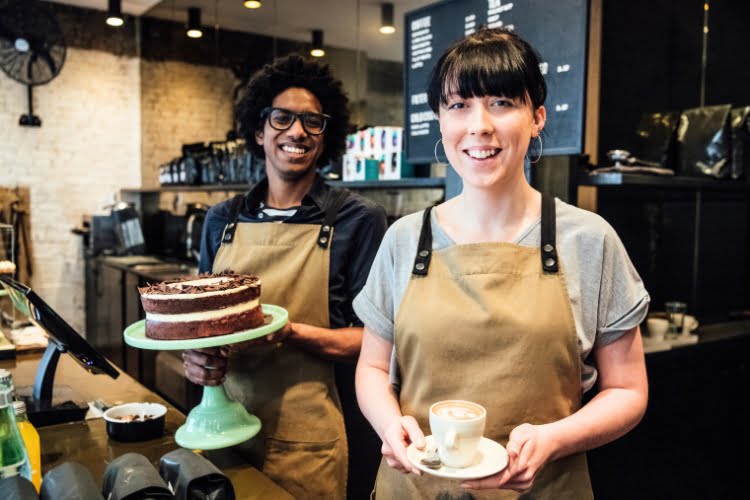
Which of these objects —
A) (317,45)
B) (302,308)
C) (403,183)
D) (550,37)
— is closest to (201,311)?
(302,308)

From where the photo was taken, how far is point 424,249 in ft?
4.50

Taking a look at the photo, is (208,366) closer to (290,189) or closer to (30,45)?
(290,189)

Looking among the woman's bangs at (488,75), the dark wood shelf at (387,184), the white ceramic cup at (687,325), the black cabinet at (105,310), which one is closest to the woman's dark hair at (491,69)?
the woman's bangs at (488,75)

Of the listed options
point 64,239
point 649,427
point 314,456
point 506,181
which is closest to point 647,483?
point 649,427

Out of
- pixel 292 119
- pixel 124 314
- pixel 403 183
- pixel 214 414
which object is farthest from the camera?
pixel 124 314

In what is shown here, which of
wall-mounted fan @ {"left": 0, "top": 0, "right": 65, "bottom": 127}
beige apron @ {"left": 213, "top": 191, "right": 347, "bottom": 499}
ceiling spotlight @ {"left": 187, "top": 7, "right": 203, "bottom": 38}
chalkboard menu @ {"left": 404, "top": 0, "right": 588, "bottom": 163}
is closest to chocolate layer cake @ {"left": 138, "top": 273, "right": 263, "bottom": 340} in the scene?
beige apron @ {"left": 213, "top": 191, "right": 347, "bottom": 499}

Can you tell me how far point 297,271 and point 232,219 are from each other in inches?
11.4

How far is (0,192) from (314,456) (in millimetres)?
5790

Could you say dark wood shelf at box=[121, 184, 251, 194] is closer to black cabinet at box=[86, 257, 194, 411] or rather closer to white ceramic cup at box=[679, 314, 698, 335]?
black cabinet at box=[86, 257, 194, 411]

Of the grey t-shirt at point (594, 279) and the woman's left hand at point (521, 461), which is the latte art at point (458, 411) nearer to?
the woman's left hand at point (521, 461)

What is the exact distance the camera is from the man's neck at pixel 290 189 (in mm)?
2041

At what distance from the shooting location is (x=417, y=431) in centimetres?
118

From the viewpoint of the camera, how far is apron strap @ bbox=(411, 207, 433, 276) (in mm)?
1349

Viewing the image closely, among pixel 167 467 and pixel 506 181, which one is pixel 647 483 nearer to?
pixel 506 181
